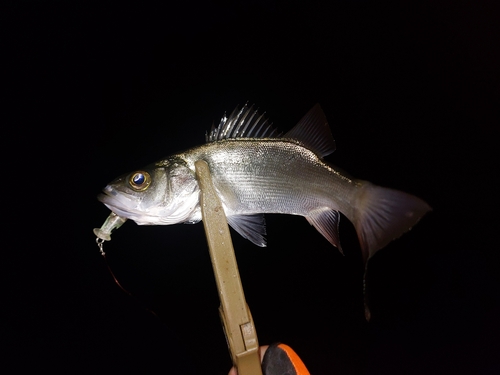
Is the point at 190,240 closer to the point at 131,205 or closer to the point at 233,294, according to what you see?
the point at 131,205

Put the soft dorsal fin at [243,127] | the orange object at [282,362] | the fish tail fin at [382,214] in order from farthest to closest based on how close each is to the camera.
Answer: the soft dorsal fin at [243,127] → the fish tail fin at [382,214] → the orange object at [282,362]

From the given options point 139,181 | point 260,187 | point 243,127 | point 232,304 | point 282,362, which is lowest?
point 282,362

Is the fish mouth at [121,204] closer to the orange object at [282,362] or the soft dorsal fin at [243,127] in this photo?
the soft dorsal fin at [243,127]

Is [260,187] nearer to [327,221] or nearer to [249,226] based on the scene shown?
[249,226]

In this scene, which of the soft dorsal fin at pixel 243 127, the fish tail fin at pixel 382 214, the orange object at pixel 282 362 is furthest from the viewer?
the soft dorsal fin at pixel 243 127

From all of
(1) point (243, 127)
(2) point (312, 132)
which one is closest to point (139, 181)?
(1) point (243, 127)

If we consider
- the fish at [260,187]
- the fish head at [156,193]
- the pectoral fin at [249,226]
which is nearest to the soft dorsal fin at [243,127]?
the fish at [260,187]
